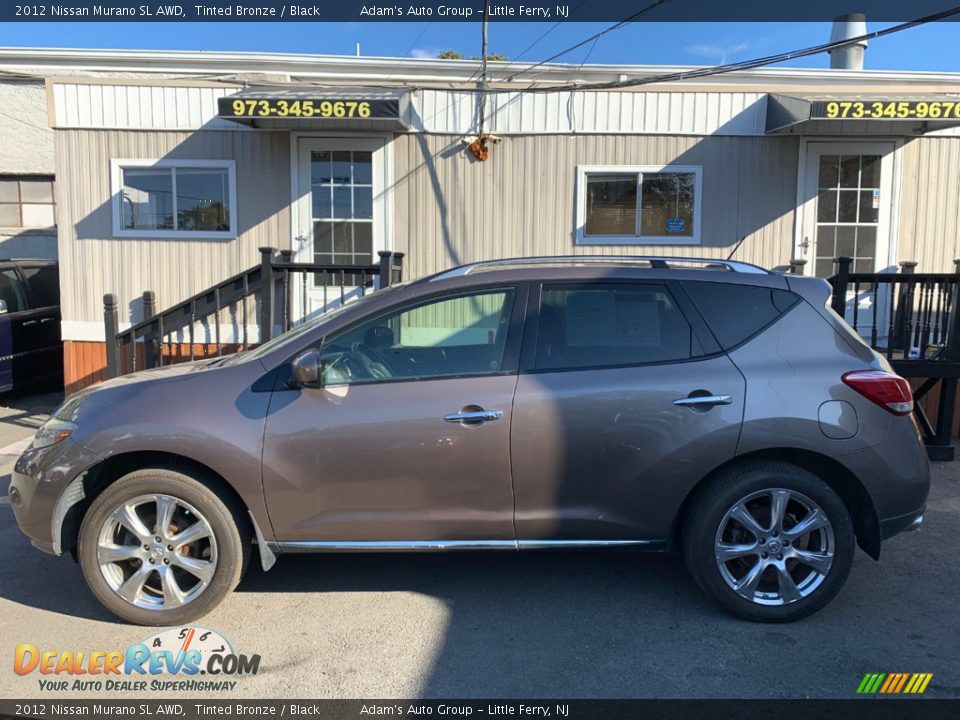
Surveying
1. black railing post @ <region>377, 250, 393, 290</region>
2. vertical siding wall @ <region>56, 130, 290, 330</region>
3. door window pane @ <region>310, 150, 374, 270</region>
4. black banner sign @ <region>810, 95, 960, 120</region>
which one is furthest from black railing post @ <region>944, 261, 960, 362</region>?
vertical siding wall @ <region>56, 130, 290, 330</region>

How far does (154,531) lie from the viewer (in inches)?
147

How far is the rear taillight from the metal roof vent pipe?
9.89 meters

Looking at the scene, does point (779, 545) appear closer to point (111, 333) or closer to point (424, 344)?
point (424, 344)

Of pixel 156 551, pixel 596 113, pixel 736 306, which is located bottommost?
pixel 156 551

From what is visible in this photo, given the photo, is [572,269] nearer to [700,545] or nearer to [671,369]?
[671,369]

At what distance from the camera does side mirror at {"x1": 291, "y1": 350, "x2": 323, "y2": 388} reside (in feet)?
11.8

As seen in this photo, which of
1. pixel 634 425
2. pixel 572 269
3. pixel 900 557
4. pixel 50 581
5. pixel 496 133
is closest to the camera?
pixel 634 425

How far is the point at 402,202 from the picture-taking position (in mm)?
8875

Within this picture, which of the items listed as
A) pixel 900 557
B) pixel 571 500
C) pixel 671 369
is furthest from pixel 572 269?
pixel 900 557

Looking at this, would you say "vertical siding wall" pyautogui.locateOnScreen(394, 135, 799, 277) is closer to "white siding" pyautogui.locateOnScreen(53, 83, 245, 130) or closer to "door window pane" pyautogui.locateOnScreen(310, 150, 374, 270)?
"door window pane" pyautogui.locateOnScreen(310, 150, 374, 270)

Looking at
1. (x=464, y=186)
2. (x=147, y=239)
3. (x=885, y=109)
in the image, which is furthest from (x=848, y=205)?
(x=147, y=239)

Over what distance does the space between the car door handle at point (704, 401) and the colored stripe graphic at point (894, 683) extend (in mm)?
1345

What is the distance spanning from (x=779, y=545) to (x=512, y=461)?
Answer: 1.38 metres

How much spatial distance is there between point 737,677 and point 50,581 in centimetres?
376
